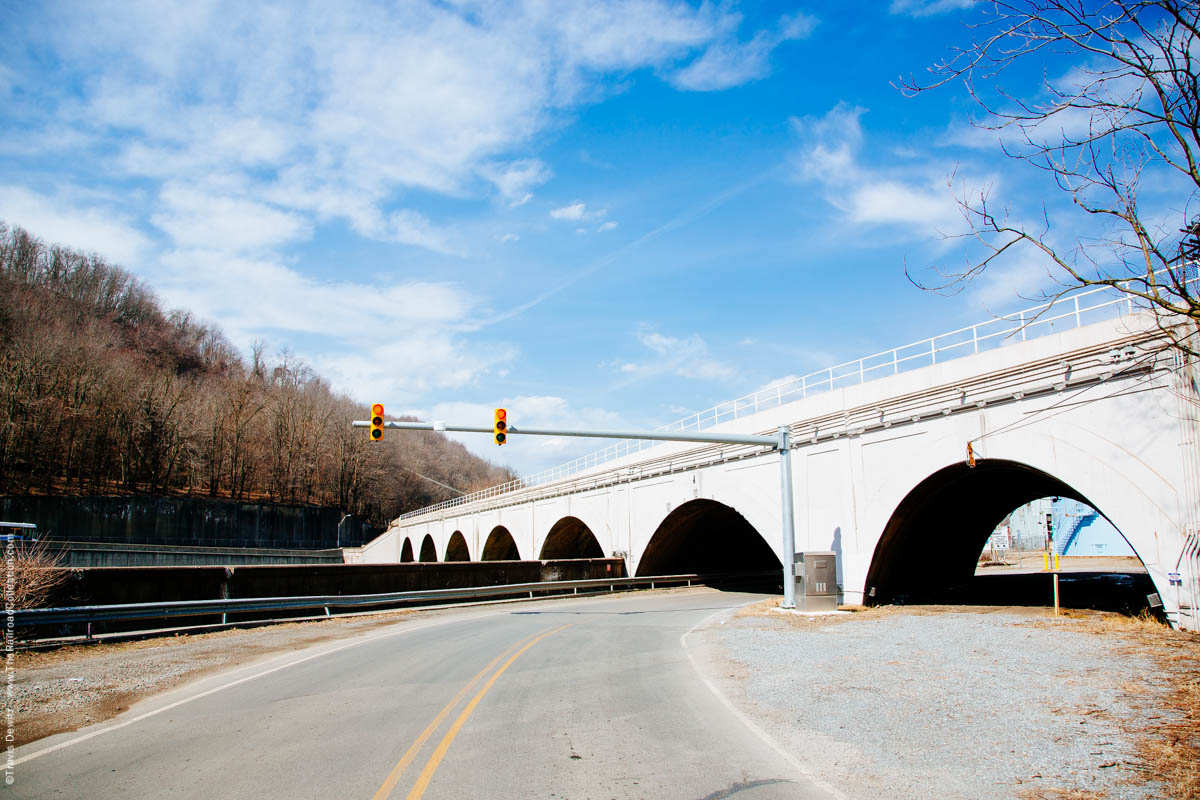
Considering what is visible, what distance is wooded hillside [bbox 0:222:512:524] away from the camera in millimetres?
66125

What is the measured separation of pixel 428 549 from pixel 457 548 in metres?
6.98

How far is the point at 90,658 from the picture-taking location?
13148 mm

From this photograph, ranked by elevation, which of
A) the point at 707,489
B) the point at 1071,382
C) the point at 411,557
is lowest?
the point at 411,557

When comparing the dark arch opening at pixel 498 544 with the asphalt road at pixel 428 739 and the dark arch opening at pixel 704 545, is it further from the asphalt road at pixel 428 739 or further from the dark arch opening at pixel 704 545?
the asphalt road at pixel 428 739

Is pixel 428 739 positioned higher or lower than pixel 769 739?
higher

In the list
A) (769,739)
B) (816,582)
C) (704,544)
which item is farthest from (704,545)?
(769,739)

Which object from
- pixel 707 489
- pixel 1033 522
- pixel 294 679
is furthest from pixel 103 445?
pixel 1033 522

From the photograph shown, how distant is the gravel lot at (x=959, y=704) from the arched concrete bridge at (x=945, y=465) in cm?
345

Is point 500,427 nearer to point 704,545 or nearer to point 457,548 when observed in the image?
point 704,545

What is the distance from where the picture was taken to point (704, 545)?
43.0 metres

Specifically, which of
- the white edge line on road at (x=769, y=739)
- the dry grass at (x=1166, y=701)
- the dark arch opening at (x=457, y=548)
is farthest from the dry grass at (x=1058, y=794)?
the dark arch opening at (x=457, y=548)

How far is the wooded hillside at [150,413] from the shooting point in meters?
66.1

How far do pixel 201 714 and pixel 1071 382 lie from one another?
1848 cm

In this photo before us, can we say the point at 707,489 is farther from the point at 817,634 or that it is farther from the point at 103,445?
the point at 103,445
